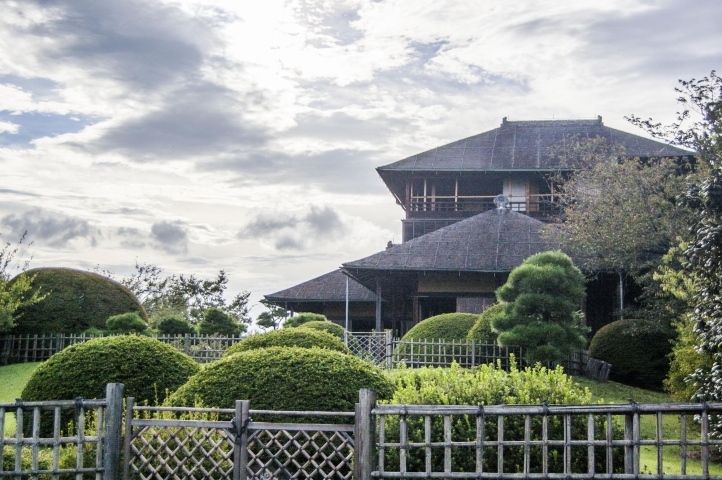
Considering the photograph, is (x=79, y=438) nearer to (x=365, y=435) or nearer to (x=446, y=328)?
(x=365, y=435)

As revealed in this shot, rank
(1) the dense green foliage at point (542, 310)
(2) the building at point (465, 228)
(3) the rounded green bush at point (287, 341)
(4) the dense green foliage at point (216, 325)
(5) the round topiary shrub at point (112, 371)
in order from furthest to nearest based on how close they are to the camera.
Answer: (4) the dense green foliage at point (216, 325) → (2) the building at point (465, 228) → (1) the dense green foliage at point (542, 310) → (3) the rounded green bush at point (287, 341) → (5) the round topiary shrub at point (112, 371)

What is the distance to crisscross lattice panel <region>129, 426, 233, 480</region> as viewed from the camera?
9.27 metres

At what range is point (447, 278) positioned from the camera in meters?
27.8

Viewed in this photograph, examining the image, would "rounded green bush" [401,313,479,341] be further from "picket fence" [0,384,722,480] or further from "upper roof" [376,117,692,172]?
"picket fence" [0,384,722,480]

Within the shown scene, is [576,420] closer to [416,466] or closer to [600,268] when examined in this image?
[416,466]

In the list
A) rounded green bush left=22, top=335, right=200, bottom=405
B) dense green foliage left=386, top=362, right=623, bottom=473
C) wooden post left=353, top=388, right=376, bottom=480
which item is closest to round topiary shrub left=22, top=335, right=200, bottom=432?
rounded green bush left=22, top=335, right=200, bottom=405

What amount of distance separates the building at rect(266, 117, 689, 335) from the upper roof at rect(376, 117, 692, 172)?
0.04m

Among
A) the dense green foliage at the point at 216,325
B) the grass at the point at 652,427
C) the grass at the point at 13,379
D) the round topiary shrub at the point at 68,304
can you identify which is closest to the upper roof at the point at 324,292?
the dense green foliage at the point at 216,325

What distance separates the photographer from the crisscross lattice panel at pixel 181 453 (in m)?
9.27

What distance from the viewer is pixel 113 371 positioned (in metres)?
12.9

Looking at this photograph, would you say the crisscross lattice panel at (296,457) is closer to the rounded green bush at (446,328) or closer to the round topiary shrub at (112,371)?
the round topiary shrub at (112,371)

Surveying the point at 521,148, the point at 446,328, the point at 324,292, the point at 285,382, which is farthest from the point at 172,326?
the point at 521,148

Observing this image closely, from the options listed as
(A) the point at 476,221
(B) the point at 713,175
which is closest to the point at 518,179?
(A) the point at 476,221

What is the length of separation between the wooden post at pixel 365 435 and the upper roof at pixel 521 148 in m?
27.0
